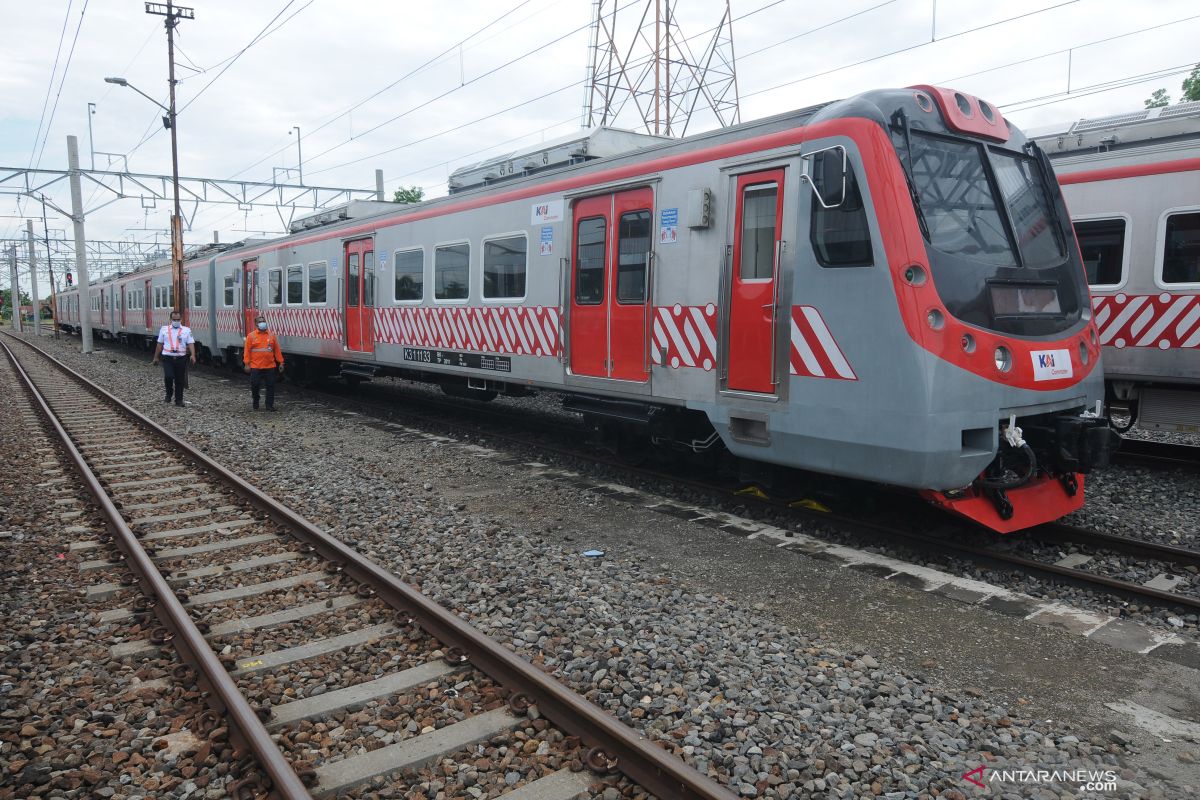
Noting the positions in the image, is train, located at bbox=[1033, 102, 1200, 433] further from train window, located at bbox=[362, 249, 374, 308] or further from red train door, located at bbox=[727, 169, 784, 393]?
train window, located at bbox=[362, 249, 374, 308]

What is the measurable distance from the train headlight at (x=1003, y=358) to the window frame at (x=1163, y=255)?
15.5 ft

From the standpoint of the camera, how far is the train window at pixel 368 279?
1320 centimetres

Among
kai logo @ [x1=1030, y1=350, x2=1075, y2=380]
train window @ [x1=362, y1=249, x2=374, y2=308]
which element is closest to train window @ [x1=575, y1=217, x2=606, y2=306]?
kai logo @ [x1=1030, y1=350, x2=1075, y2=380]

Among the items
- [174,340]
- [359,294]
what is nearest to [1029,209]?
[359,294]

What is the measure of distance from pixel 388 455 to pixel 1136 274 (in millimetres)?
8845

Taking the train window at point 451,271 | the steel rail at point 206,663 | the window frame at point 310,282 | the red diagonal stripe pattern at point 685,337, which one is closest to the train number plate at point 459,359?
the train window at point 451,271

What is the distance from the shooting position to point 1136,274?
9.07 meters

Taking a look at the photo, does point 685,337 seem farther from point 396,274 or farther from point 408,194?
point 408,194

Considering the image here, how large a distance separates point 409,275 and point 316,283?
414 centimetres

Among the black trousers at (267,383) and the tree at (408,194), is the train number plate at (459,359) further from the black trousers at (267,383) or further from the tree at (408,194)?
the tree at (408,194)

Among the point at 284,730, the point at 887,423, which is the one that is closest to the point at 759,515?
the point at 887,423

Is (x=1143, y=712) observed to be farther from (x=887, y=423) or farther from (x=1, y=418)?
(x=1, y=418)

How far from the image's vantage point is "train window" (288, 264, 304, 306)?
1606cm

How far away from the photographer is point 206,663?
13.1ft
